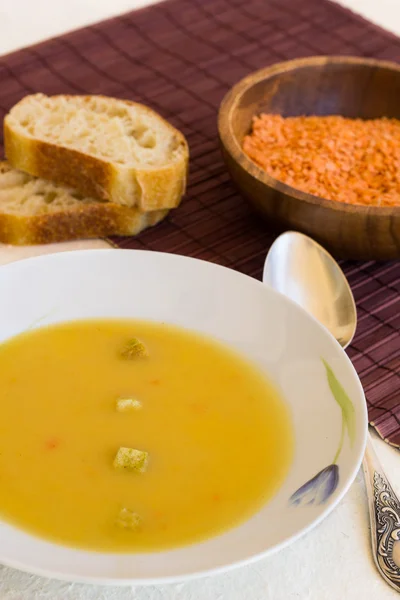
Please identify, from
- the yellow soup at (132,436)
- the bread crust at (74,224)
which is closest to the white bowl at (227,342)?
the yellow soup at (132,436)

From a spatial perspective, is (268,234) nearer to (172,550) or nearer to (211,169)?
(211,169)

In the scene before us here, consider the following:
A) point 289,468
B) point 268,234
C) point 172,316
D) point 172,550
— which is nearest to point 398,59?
point 268,234

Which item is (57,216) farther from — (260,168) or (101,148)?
(260,168)

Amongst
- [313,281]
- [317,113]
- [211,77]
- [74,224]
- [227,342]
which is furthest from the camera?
[211,77]

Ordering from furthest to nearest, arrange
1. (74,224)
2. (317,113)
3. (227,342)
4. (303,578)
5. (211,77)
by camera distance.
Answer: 1. (211,77)
2. (317,113)
3. (74,224)
4. (227,342)
5. (303,578)

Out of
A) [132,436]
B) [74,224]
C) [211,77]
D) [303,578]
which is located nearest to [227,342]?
[132,436]

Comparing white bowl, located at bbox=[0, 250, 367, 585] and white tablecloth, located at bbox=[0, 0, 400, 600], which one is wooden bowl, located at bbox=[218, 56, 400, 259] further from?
white tablecloth, located at bbox=[0, 0, 400, 600]
